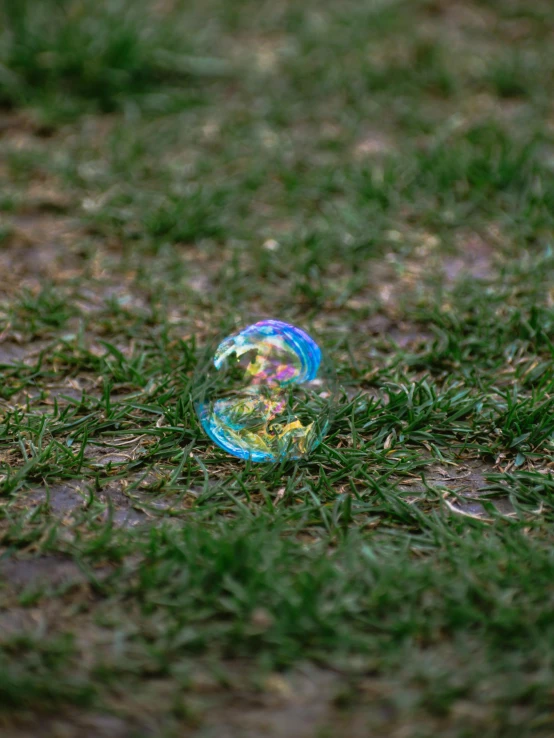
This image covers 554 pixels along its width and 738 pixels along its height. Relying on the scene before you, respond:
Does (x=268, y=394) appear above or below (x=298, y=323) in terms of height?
above

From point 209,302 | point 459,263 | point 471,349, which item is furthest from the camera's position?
point 459,263

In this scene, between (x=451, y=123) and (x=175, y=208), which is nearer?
(x=175, y=208)

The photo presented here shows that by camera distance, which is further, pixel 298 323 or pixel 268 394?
pixel 298 323

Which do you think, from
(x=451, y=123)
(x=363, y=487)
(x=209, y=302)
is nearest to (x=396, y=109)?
(x=451, y=123)

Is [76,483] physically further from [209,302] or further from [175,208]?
[175,208]

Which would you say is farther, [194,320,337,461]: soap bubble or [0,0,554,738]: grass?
[194,320,337,461]: soap bubble
